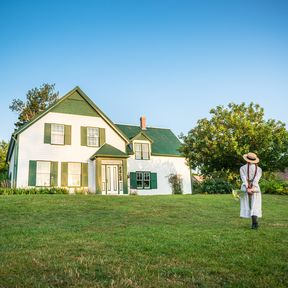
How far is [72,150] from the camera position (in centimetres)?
2270

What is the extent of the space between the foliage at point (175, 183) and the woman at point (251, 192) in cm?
2083

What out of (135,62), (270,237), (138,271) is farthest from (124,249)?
(135,62)

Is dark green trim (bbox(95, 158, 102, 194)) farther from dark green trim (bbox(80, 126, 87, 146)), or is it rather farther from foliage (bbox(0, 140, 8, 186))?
foliage (bbox(0, 140, 8, 186))

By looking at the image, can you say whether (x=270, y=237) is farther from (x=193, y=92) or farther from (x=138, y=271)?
(x=193, y=92)

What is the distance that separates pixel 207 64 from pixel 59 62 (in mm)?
7015

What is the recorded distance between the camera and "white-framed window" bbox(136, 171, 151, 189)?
2730 cm

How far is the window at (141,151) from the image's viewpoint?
2788 centimetres

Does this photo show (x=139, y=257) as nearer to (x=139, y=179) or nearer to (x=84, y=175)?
(x=84, y=175)

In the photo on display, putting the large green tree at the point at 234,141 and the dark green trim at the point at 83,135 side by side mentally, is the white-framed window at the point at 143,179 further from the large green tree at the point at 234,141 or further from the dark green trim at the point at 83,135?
the dark green trim at the point at 83,135

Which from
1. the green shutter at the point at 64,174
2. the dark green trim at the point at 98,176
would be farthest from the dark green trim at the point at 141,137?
the green shutter at the point at 64,174

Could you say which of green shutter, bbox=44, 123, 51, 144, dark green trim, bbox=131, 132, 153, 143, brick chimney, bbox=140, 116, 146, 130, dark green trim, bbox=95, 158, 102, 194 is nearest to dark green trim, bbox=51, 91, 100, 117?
green shutter, bbox=44, 123, 51, 144

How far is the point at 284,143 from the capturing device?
24891 mm

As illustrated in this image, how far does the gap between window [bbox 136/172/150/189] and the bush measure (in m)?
5.17

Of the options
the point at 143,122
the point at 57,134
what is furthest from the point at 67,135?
the point at 143,122
